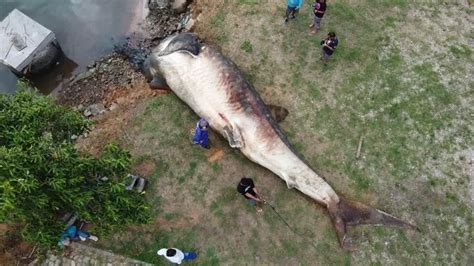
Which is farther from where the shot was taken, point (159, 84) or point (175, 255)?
point (159, 84)

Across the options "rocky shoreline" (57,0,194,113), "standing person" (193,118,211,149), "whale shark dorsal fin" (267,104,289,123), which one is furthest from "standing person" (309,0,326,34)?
"standing person" (193,118,211,149)

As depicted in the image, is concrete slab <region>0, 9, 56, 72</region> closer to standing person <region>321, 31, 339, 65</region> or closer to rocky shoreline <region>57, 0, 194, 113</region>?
rocky shoreline <region>57, 0, 194, 113</region>

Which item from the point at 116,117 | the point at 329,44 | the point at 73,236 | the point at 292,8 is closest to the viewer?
the point at 73,236

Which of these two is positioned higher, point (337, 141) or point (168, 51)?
point (168, 51)

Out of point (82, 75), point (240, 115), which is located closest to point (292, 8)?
point (240, 115)

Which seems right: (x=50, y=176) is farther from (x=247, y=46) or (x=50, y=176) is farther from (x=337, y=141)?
(x=247, y=46)

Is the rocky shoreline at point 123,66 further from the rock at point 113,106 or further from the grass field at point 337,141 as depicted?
the grass field at point 337,141
